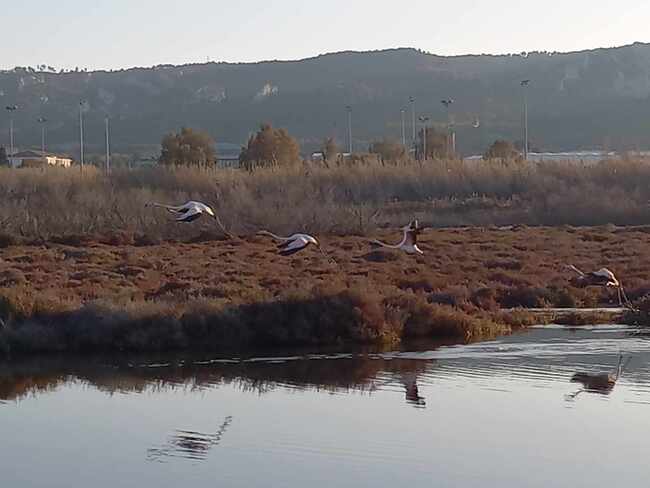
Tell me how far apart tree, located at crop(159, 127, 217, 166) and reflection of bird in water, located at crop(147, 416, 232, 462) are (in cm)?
5846

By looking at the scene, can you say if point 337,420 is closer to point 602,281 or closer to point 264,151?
point 602,281

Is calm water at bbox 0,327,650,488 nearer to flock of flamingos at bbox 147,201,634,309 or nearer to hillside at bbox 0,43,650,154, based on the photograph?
flock of flamingos at bbox 147,201,634,309

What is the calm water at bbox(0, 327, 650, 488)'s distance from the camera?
12.6 meters

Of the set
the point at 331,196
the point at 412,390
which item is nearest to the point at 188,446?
the point at 412,390

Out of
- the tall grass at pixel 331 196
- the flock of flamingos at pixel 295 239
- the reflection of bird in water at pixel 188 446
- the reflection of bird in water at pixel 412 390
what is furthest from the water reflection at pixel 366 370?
the tall grass at pixel 331 196

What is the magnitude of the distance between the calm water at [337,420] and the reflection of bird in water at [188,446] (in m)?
0.03

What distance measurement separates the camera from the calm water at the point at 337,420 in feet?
41.4

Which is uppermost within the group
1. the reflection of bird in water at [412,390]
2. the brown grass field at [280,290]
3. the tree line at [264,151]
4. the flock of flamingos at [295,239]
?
the tree line at [264,151]

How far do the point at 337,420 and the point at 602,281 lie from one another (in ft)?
27.5

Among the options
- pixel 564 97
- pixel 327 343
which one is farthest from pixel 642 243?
pixel 564 97

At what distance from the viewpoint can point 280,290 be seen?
23797mm

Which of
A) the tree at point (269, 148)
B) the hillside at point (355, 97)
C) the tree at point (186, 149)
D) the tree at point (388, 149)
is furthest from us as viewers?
the hillside at point (355, 97)

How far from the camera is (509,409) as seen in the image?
1545cm

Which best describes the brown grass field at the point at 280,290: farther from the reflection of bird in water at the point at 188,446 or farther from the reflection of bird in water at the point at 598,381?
the reflection of bird in water at the point at 188,446
